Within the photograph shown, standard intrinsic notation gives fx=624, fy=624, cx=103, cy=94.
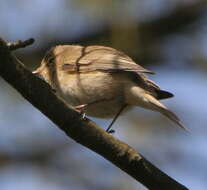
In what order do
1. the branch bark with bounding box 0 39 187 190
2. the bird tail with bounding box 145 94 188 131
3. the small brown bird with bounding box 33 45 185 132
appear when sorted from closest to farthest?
the branch bark with bounding box 0 39 187 190, the bird tail with bounding box 145 94 188 131, the small brown bird with bounding box 33 45 185 132

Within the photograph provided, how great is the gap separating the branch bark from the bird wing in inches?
51.2

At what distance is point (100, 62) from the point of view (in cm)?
566

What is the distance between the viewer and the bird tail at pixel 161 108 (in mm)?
4992

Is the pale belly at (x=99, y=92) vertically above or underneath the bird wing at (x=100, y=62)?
underneath

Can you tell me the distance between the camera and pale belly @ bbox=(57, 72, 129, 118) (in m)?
5.46

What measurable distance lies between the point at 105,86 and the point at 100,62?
0.27 m

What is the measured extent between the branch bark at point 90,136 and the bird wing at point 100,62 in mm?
1300

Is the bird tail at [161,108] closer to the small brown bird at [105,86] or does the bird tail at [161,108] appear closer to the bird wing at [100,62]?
the small brown bird at [105,86]

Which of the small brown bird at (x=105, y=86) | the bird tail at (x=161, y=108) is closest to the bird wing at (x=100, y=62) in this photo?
the small brown bird at (x=105, y=86)

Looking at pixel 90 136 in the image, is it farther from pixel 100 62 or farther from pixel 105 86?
pixel 100 62

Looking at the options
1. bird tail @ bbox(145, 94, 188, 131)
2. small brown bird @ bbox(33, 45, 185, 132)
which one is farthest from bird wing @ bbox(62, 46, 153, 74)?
bird tail @ bbox(145, 94, 188, 131)

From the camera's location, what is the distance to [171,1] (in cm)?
802

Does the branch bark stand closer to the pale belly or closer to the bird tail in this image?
the bird tail

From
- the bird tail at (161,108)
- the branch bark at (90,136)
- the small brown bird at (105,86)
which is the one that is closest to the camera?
the branch bark at (90,136)
